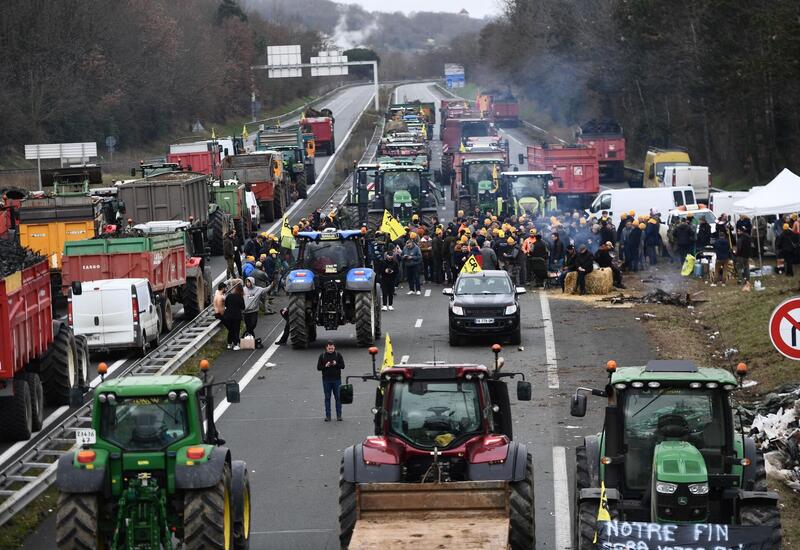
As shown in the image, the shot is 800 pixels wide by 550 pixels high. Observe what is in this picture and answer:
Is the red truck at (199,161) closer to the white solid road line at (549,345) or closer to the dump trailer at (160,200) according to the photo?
the dump trailer at (160,200)

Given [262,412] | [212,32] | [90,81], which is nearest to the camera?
[262,412]

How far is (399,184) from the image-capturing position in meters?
51.1

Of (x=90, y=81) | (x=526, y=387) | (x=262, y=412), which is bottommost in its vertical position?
(x=262, y=412)

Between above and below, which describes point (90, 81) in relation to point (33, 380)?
above

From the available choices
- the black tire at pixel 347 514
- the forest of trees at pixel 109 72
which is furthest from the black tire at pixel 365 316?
the forest of trees at pixel 109 72

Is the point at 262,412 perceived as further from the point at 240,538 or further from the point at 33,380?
the point at 240,538

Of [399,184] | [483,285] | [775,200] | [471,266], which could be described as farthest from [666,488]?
[399,184]

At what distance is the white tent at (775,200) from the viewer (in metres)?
37.3

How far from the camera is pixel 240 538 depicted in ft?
50.9

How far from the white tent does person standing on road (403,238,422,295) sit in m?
8.03

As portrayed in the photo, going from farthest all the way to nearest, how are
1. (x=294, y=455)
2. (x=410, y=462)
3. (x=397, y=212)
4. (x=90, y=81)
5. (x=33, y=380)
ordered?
1. (x=90, y=81)
2. (x=397, y=212)
3. (x=33, y=380)
4. (x=294, y=455)
5. (x=410, y=462)

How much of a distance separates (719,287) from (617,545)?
25.2 meters

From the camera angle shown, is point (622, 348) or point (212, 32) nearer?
point (622, 348)

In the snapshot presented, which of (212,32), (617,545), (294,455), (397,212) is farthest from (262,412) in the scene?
(212,32)
